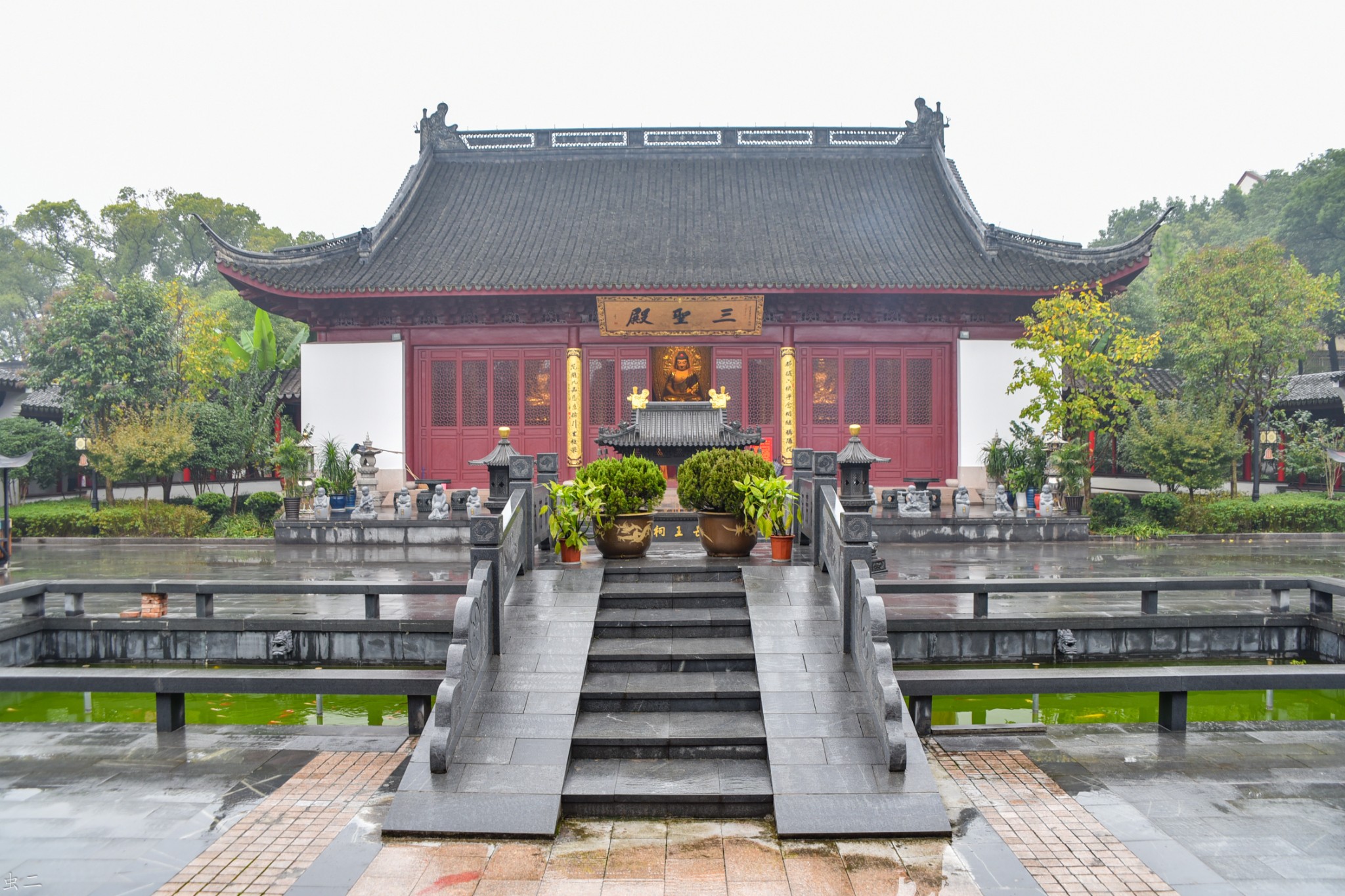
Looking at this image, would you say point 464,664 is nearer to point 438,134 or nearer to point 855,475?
point 855,475

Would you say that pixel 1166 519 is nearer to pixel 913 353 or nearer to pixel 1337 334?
pixel 913 353

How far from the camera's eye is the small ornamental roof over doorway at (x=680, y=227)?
19.2 metres

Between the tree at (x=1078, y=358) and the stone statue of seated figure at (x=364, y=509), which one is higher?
the tree at (x=1078, y=358)

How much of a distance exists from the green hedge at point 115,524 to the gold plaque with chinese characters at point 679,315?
32.0 feet

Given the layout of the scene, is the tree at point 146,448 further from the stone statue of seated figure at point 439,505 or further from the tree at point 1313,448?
the tree at point 1313,448

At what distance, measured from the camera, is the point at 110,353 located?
2033 centimetres

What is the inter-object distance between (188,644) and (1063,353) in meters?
16.3

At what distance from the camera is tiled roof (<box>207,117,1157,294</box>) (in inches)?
757

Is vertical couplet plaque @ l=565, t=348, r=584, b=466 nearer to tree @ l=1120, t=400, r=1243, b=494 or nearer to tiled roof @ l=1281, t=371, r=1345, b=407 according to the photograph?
tree @ l=1120, t=400, r=1243, b=494

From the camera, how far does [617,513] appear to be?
833 centimetres

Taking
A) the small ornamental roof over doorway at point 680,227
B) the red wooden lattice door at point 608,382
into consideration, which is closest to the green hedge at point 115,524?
the small ornamental roof over doorway at point 680,227

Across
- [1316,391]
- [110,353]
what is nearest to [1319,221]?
[1316,391]

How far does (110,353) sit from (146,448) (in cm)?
348

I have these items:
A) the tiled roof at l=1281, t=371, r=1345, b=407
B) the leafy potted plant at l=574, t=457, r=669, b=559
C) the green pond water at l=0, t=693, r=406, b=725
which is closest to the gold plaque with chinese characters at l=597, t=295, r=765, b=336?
the leafy potted plant at l=574, t=457, r=669, b=559
